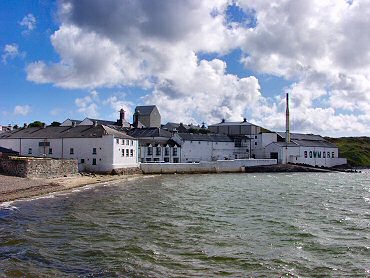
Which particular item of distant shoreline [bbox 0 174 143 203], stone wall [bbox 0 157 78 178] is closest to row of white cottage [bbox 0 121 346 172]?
distant shoreline [bbox 0 174 143 203]

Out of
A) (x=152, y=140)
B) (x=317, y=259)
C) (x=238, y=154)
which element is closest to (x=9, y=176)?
(x=317, y=259)

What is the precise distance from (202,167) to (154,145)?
963 cm

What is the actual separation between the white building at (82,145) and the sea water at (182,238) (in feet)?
73.6

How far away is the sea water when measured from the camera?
43.2ft

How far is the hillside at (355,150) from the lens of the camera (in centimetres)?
9881

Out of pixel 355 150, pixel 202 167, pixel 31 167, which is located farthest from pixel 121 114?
pixel 355 150

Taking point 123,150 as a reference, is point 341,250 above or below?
below

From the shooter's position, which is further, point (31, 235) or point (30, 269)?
point (31, 235)

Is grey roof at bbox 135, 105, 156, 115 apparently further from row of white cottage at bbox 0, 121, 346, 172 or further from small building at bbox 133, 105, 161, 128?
row of white cottage at bbox 0, 121, 346, 172

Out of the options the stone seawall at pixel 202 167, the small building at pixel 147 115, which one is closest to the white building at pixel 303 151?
the stone seawall at pixel 202 167

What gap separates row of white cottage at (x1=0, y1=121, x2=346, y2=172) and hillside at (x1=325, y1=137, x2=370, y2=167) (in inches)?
404

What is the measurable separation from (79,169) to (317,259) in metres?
41.5

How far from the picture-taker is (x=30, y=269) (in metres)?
12.9

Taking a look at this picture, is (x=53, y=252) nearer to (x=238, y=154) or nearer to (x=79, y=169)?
(x=79, y=169)
